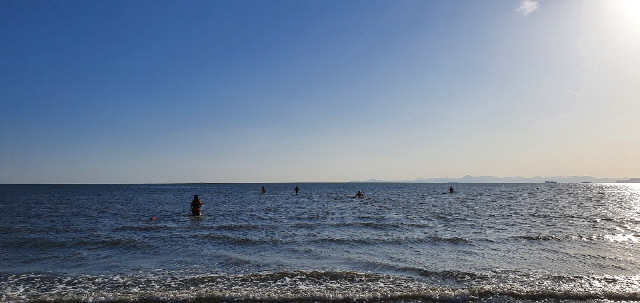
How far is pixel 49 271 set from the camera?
12500 millimetres

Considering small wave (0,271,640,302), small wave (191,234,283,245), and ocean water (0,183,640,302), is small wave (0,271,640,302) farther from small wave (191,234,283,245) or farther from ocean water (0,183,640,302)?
small wave (191,234,283,245)

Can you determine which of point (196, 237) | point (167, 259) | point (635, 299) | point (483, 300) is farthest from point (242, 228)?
point (635, 299)

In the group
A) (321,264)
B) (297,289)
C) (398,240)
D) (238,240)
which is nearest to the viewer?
(297,289)

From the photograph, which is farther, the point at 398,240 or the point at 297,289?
the point at 398,240

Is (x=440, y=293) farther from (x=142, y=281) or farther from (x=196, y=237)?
(x=196, y=237)

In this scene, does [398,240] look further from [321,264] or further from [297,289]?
[297,289]

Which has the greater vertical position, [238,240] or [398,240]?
[238,240]

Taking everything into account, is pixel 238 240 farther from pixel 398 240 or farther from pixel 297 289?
pixel 297 289

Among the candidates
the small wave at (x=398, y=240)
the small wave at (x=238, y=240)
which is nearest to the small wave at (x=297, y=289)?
the small wave at (x=398, y=240)

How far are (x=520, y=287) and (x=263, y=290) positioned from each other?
739 cm

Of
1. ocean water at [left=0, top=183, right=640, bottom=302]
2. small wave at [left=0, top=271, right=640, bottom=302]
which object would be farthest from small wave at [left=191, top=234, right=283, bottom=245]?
small wave at [left=0, top=271, right=640, bottom=302]

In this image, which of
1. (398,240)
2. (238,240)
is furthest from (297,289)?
(398,240)

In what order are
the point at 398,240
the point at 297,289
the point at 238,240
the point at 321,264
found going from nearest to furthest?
the point at 297,289 < the point at 321,264 < the point at 398,240 < the point at 238,240

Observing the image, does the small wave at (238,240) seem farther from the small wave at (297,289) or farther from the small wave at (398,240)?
the small wave at (297,289)
